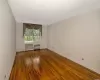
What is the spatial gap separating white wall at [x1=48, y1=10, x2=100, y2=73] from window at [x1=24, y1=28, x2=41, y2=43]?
9.09ft

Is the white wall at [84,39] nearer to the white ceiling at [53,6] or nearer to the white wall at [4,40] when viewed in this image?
the white ceiling at [53,6]

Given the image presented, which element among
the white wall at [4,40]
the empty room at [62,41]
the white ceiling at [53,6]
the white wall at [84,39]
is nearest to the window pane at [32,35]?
the empty room at [62,41]

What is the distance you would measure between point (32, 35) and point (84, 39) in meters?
4.26

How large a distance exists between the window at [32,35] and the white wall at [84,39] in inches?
109

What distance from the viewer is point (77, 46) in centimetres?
338

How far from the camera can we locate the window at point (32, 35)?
5.98m

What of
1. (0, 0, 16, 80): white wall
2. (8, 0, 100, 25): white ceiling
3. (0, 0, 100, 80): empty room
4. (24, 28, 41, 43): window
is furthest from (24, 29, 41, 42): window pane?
(0, 0, 16, 80): white wall

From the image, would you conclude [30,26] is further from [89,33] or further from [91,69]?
[91,69]

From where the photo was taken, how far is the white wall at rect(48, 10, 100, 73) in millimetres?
2570

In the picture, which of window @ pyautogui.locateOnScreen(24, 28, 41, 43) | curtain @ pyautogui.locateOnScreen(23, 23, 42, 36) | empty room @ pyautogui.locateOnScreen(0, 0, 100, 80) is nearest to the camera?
empty room @ pyautogui.locateOnScreen(0, 0, 100, 80)

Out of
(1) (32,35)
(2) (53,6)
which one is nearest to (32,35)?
(1) (32,35)

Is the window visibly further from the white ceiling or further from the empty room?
the white ceiling

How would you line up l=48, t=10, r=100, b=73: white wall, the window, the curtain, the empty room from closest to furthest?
the empty room, l=48, t=10, r=100, b=73: white wall, the curtain, the window

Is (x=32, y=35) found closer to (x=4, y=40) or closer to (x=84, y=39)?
(x=84, y=39)
